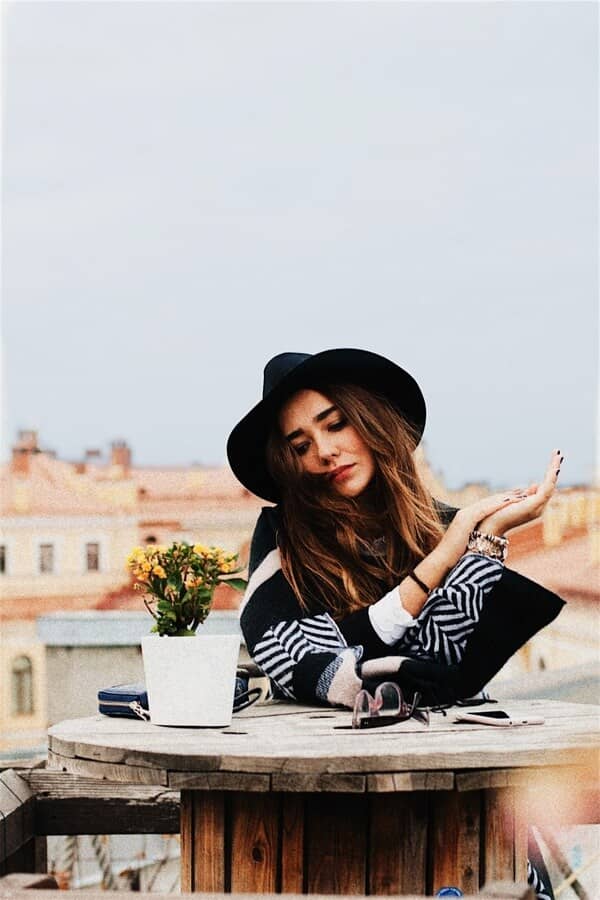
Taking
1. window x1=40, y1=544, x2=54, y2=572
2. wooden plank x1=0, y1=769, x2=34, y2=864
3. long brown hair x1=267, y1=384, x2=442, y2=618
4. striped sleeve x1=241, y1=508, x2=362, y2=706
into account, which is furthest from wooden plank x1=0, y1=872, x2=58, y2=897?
window x1=40, y1=544, x2=54, y2=572

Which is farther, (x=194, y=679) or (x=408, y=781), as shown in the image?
(x=194, y=679)

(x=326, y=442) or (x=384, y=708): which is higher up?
(x=326, y=442)

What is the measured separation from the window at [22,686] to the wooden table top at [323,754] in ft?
56.8

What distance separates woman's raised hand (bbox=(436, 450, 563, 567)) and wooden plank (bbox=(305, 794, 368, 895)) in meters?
0.71

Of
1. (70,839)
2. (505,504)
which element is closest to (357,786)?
(505,504)

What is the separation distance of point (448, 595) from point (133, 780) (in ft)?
2.86

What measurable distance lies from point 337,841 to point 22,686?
1817 cm

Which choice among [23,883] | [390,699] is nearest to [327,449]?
[390,699]

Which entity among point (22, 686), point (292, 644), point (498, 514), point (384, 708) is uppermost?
point (498, 514)

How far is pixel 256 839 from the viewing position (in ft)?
7.10

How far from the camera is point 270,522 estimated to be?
289 cm

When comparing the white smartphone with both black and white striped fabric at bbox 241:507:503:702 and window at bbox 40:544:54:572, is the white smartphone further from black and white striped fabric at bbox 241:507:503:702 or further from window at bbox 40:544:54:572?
window at bbox 40:544:54:572

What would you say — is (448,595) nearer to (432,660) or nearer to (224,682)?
(432,660)

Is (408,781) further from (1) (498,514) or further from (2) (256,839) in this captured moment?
(1) (498,514)
